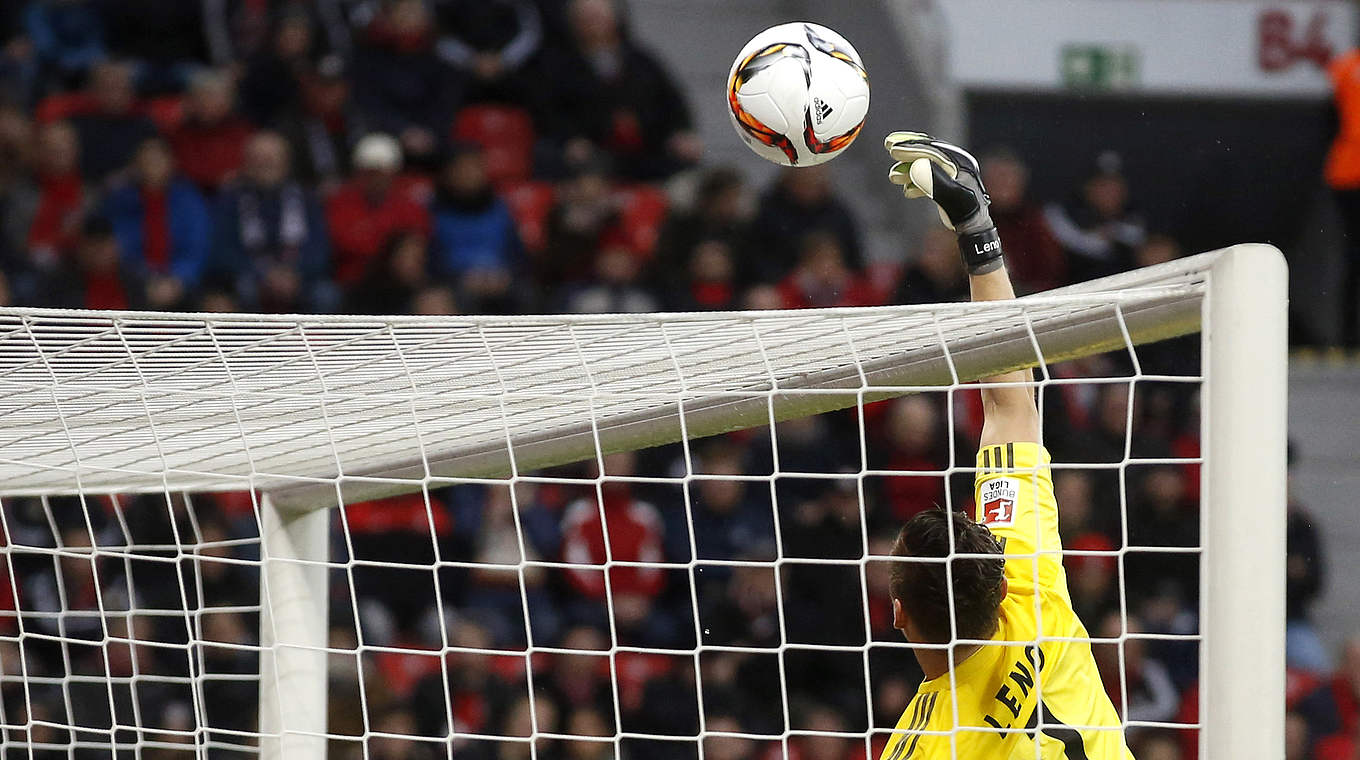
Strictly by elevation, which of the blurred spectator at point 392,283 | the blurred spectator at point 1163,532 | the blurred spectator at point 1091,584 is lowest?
the blurred spectator at point 1091,584

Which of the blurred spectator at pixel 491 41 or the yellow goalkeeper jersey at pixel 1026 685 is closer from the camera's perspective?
the yellow goalkeeper jersey at pixel 1026 685

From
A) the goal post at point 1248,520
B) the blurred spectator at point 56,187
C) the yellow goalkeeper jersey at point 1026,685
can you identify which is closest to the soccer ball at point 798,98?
the yellow goalkeeper jersey at point 1026,685

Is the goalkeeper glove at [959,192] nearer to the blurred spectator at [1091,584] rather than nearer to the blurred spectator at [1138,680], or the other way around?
the blurred spectator at [1091,584]

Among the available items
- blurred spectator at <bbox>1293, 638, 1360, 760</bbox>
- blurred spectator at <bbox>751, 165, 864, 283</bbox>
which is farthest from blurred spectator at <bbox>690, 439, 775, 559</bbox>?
blurred spectator at <bbox>1293, 638, 1360, 760</bbox>

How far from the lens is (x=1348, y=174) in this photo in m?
7.23

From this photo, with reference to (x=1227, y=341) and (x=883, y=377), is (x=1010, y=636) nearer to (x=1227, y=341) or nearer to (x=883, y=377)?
(x=883, y=377)

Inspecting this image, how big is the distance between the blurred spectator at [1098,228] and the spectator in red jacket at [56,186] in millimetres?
3953

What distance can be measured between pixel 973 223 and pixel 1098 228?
446cm

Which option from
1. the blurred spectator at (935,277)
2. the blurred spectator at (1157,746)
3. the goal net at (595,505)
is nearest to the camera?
the goal net at (595,505)

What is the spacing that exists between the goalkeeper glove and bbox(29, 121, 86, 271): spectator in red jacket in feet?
14.3

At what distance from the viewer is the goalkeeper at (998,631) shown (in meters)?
2.28

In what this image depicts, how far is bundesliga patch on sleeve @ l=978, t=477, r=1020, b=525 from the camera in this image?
242 centimetres

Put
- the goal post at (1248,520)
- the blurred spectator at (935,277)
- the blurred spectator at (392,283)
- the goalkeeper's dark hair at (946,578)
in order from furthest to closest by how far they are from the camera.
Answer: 1. the blurred spectator at (935,277)
2. the blurred spectator at (392,283)
3. the goalkeeper's dark hair at (946,578)
4. the goal post at (1248,520)

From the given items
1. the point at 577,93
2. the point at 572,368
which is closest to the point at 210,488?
the point at 572,368
